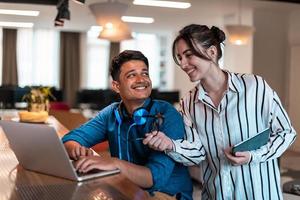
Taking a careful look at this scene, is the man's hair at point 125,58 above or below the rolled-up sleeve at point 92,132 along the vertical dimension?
above

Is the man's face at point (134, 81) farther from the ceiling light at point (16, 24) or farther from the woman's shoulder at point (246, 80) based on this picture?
the ceiling light at point (16, 24)

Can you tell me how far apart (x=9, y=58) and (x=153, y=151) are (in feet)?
38.7

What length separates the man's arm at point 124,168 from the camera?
61.1 inches

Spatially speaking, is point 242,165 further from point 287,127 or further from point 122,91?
point 122,91

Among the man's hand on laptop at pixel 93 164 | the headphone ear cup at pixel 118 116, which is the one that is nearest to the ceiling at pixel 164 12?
the headphone ear cup at pixel 118 116

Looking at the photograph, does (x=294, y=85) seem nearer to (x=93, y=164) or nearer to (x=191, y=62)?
(x=191, y=62)

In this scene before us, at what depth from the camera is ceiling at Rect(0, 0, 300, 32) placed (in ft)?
26.4

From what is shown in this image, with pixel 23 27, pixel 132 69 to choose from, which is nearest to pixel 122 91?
pixel 132 69

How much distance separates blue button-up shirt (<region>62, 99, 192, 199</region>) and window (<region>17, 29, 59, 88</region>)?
1150 centimetres

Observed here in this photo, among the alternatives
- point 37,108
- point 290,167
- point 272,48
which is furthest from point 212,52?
point 272,48

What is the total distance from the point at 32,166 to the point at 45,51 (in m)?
12.0

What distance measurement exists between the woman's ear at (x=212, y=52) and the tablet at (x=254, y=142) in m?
0.35

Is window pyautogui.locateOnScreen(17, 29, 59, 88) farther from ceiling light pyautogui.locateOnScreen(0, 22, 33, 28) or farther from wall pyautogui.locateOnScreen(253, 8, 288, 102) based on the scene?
wall pyautogui.locateOnScreen(253, 8, 288, 102)

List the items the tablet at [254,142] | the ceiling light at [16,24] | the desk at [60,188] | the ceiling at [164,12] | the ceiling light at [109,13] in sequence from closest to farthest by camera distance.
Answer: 1. the desk at [60,188]
2. the tablet at [254,142]
3. the ceiling light at [109,13]
4. the ceiling at [164,12]
5. the ceiling light at [16,24]
